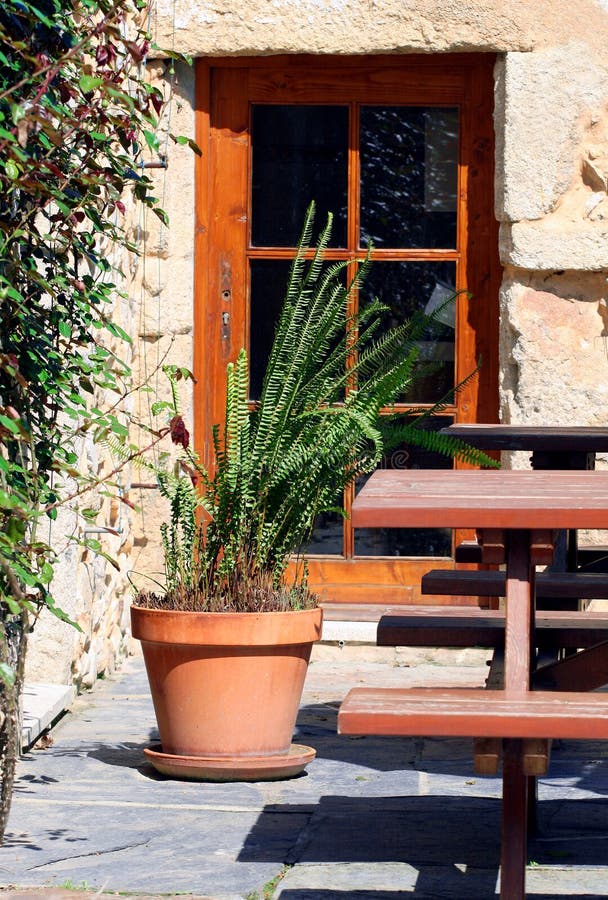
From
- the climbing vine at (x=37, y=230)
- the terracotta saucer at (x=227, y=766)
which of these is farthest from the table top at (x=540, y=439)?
the climbing vine at (x=37, y=230)

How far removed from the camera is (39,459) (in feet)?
9.29

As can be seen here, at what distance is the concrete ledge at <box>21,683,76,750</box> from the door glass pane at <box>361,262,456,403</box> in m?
1.78

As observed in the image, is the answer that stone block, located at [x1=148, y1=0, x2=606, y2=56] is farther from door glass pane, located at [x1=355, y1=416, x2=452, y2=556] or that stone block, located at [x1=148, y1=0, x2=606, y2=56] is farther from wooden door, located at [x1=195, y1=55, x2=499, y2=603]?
door glass pane, located at [x1=355, y1=416, x2=452, y2=556]

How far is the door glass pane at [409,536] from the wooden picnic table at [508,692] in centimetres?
259

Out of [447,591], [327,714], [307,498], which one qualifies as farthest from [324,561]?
[447,591]

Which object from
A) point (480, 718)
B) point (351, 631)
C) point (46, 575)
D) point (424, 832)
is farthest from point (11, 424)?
point (351, 631)

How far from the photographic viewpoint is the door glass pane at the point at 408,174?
5.15 meters

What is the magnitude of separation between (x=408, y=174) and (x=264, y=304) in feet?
2.30

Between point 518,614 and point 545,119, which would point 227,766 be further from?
point 545,119

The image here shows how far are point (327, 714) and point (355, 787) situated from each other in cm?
85

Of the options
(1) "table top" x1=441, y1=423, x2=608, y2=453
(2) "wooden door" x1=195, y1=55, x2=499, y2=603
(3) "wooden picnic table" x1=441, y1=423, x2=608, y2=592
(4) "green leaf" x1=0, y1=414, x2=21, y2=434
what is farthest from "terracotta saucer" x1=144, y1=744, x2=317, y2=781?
(2) "wooden door" x1=195, y1=55, x2=499, y2=603

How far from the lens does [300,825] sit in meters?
2.97

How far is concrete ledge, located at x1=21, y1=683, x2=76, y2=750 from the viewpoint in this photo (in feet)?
11.6

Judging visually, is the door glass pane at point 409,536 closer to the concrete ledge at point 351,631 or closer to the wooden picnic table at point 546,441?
the concrete ledge at point 351,631
